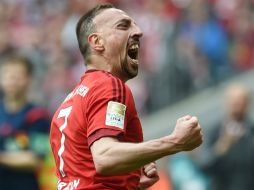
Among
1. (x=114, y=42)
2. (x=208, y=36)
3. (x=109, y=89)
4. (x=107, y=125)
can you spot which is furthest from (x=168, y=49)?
(x=107, y=125)

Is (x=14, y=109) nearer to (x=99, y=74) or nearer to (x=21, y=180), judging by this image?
(x=21, y=180)

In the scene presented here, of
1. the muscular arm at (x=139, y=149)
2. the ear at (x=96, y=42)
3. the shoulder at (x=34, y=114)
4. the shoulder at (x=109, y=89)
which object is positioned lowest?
the shoulder at (x=34, y=114)

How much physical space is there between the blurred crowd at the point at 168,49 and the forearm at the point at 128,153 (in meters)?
7.27

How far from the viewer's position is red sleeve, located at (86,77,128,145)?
5238mm

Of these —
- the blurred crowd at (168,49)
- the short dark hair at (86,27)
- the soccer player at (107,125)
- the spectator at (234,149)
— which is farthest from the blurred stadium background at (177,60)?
the soccer player at (107,125)

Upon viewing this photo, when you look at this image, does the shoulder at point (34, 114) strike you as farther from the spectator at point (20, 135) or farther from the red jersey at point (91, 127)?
the red jersey at point (91, 127)

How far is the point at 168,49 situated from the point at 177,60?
181 millimetres

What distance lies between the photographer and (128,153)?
16.9 feet

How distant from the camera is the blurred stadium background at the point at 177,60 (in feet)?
43.6

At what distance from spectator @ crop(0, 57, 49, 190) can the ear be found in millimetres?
2773

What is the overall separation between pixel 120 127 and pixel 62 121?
0.53m

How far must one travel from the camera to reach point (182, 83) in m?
13.4

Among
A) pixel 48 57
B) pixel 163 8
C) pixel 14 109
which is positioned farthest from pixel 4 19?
pixel 14 109

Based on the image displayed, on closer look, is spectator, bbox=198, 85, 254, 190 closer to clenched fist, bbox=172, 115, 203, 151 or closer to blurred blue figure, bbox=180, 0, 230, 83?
blurred blue figure, bbox=180, 0, 230, 83
